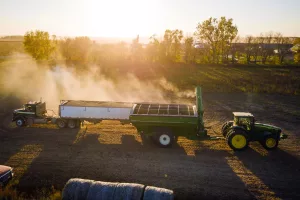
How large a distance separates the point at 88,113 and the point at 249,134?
424 inches

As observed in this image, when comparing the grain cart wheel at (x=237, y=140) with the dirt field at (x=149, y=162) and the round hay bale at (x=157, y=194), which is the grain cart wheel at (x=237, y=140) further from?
the round hay bale at (x=157, y=194)

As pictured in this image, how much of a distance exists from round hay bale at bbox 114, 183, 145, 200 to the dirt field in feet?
7.42

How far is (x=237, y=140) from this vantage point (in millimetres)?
15172

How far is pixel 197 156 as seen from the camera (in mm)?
15008

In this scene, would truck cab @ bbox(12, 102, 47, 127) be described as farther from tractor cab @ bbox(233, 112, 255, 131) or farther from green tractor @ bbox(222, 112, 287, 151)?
tractor cab @ bbox(233, 112, 255, 131)

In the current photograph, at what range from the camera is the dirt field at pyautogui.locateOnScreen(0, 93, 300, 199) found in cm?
1201

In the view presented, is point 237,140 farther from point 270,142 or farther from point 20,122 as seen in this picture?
point 20,122

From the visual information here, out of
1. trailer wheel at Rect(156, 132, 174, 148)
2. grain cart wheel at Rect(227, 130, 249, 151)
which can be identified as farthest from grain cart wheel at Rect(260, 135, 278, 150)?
trailer wheel at Rect(156, 132, 174, 148)

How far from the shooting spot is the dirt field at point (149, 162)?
1201 cm

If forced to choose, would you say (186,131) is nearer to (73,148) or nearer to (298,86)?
(73,148)

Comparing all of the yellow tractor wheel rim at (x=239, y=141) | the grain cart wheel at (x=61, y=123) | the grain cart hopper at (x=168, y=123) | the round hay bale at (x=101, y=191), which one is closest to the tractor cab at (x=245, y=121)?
the yellow tractor wheel rim at (x=239, y=141)

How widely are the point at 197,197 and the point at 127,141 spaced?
23.4 ft

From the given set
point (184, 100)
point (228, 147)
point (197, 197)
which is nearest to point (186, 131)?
point (228, 147)

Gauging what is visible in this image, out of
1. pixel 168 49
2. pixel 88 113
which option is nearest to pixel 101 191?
pixel 88 113
